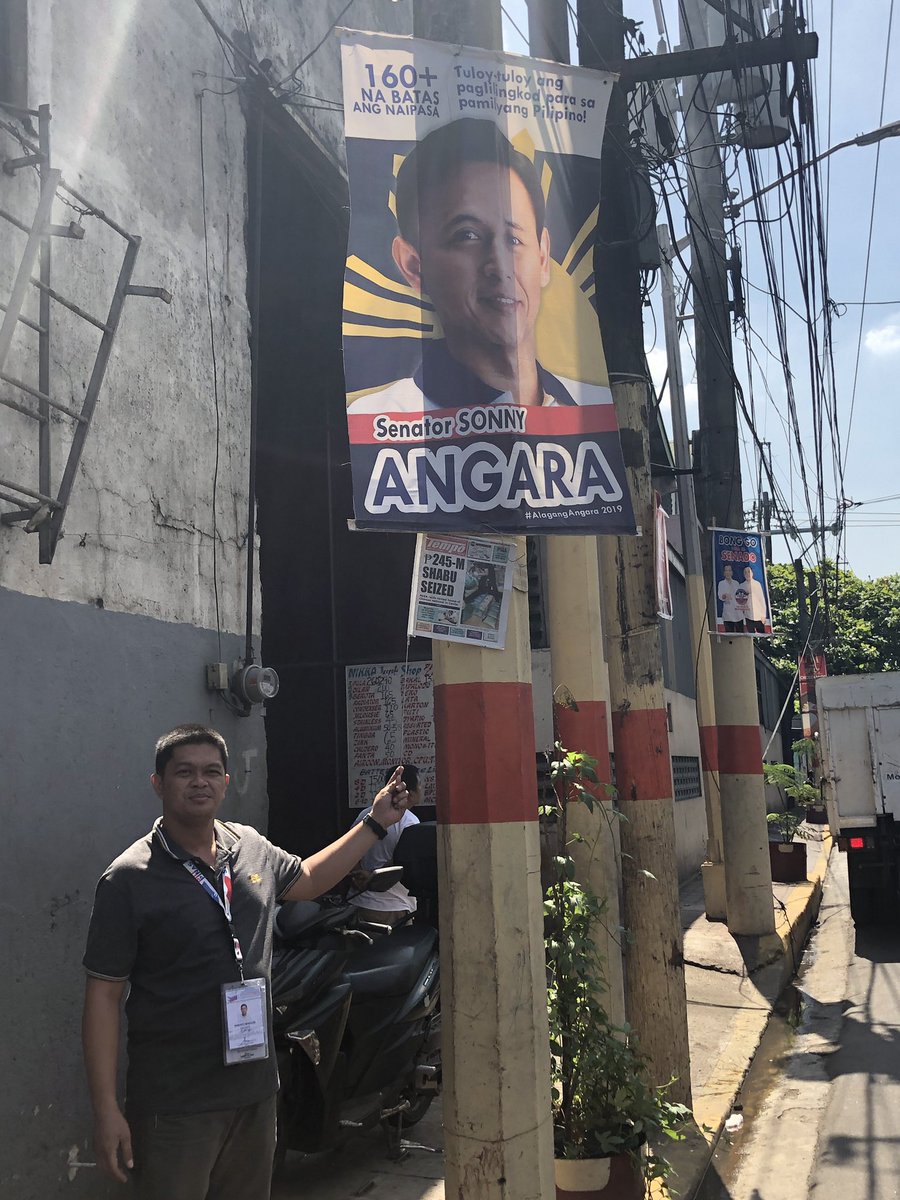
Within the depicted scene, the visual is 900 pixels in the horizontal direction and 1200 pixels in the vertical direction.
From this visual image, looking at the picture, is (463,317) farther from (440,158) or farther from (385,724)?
(385,724)

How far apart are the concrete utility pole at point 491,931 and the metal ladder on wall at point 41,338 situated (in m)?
1.77

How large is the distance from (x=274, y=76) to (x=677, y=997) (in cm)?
586

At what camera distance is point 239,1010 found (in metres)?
2.96

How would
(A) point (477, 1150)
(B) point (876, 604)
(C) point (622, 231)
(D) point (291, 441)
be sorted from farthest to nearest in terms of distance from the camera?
(B) point (876, 604)
(D) point (291, 441)
(C) point (622, 231)
(A) point (477, 1150)

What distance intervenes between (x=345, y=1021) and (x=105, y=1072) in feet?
6.16

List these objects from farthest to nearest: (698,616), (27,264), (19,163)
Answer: (698,616)
(19,163)
(27,264)

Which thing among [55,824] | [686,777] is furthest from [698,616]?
[55,824]

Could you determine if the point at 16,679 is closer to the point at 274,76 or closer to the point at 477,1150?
the point at 477,1150

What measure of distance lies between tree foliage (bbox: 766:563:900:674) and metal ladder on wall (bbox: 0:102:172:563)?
38.7 m

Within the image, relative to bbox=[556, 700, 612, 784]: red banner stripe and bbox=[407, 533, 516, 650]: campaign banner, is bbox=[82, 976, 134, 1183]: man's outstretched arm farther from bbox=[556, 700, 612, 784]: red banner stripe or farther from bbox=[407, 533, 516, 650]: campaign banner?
bbox=[556, 700, 612, 784]: red banner stripe

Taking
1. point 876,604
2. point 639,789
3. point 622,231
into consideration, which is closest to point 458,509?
point 639,789

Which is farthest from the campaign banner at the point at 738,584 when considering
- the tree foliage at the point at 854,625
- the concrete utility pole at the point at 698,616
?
the tree foliage at the point at 854,625

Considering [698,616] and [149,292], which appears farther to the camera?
[698,616]

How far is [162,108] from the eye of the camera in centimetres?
573
